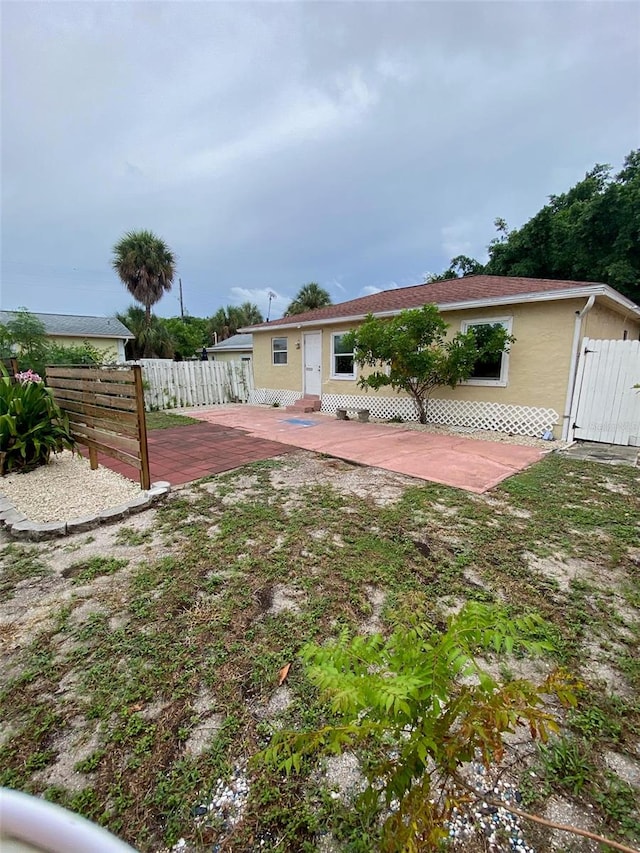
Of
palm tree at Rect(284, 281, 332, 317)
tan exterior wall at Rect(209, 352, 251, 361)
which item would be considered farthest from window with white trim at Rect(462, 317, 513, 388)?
palm tree at Rect(284, 281, 332, 317)

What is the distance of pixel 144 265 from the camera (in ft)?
67.4

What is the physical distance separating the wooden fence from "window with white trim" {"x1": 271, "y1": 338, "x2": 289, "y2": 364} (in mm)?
7972

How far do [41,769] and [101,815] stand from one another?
1.17ft

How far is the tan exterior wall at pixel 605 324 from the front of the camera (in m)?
7.15

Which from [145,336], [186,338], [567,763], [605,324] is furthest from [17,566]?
[186,338]

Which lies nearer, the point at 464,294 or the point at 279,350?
the point at 464,294

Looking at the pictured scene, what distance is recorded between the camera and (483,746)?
2.78 feet

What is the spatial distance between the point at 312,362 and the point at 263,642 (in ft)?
33.9

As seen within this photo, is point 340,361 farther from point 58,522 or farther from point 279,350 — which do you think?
point 58,522

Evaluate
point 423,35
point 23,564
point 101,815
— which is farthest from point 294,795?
point 423,35

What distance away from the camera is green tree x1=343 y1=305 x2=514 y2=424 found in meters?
7.65

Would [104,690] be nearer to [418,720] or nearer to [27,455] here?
[418,720]

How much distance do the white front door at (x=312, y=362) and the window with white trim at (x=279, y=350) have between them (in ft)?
3.30

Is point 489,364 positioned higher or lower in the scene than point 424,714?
higher
